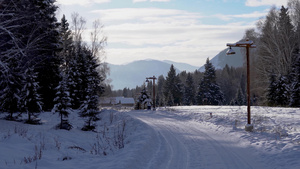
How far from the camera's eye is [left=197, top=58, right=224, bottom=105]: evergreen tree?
56688mm

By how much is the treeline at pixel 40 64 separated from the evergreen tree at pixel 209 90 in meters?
29.5

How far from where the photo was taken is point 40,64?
21.6 m

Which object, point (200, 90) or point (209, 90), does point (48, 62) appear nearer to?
point (200, 90)

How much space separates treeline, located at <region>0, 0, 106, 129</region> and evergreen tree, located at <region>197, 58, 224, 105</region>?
96.9 ft

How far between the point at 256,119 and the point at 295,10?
88.6ft

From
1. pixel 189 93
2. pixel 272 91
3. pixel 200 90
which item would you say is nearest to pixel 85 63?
pixel 272 91

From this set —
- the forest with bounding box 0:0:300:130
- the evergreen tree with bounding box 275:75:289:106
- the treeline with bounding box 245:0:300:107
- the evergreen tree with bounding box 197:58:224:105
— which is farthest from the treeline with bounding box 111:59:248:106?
the evergreen tree with bounding box 275:75:289:106

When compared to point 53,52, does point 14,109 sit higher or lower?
lower

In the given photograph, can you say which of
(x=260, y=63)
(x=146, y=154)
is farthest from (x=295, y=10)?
(x=146, y=154)

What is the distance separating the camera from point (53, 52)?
76.7ft

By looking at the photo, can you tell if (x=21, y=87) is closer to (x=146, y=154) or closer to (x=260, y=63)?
(x=146, y=154)

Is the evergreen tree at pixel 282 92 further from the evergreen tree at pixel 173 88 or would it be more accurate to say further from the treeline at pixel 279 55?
the evergreen tree at pixel 173 88

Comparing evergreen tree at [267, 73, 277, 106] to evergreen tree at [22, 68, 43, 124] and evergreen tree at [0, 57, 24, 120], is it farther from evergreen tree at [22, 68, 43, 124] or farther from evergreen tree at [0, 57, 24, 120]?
evergreen tree at [0, 57, 24, 120]

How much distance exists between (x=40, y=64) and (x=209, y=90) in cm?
4367
